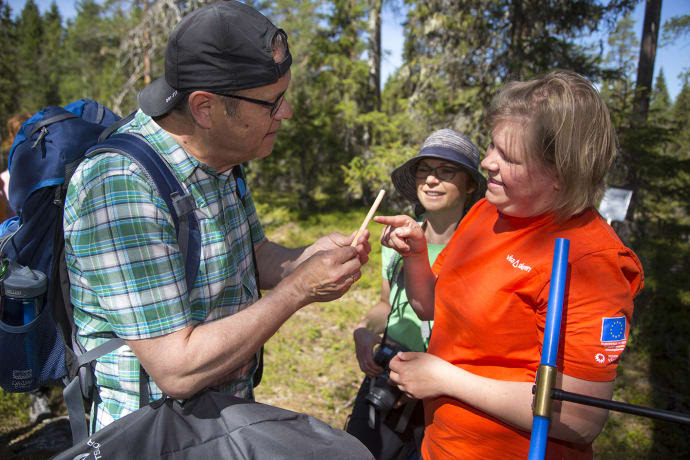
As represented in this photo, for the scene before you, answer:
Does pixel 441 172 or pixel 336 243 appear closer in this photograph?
pixel 336 243

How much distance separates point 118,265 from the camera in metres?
1.30

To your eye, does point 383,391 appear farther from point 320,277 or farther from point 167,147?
point 167,147

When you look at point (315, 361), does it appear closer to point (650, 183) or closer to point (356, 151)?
point (650, 183)

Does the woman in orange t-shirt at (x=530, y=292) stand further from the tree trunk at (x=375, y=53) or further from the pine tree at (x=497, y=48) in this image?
the tree trunk at (x=375, y=53)

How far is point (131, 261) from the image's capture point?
130 centimetres

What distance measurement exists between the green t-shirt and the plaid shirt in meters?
1.11

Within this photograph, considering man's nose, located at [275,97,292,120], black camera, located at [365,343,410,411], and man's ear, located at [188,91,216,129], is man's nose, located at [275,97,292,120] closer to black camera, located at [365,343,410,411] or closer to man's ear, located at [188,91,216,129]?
man's ear, located at [188,91,216,129]

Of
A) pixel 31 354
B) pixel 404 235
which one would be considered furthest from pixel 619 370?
pixel 31 354

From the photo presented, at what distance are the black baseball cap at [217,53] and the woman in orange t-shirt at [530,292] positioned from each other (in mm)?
847


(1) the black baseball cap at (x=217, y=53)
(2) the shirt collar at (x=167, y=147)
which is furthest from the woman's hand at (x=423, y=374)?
(1) the black baseball cap at (x=217, y=53)

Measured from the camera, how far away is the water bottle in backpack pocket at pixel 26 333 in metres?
1.43

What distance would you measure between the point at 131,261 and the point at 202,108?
596 millimetres

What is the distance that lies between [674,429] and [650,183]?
5623 millimetres

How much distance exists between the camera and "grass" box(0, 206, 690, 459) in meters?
4.20
